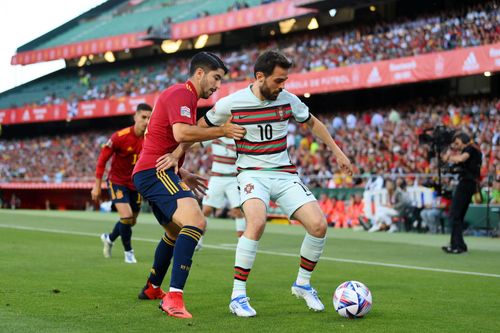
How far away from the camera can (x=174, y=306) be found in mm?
6906

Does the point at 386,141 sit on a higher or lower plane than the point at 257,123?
higher

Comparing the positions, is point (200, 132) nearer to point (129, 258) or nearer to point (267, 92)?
point (267, 92)

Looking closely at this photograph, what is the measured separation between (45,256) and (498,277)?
271 inches

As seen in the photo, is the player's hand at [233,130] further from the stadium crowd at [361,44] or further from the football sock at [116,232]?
the stadium crowd at [361,44]

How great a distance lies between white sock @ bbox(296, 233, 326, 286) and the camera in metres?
7.74

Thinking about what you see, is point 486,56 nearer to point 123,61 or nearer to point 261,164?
point 261,164

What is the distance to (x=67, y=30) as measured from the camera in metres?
65.8

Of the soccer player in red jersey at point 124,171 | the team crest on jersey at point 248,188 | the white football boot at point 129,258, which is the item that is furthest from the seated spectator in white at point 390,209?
the team crest on jersey at point 248,188

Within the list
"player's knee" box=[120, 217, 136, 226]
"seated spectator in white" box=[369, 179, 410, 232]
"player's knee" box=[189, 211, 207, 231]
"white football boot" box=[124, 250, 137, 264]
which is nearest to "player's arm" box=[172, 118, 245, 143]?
"player's knee" box=[189, 211, 207, 231]

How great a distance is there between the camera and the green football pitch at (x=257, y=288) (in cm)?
665

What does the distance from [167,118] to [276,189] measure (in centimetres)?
123

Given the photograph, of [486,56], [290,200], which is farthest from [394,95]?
[290,200]

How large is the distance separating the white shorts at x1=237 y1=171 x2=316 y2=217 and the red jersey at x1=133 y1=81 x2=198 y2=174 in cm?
75

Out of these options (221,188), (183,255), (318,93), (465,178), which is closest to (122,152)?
(221,188)
